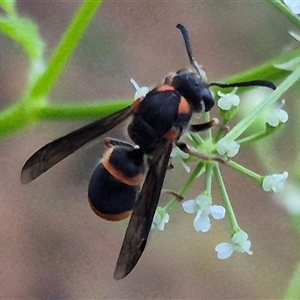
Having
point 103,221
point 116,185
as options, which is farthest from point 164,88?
point 103,221

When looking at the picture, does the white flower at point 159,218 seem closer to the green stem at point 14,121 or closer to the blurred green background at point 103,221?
the green stem at point 14,121

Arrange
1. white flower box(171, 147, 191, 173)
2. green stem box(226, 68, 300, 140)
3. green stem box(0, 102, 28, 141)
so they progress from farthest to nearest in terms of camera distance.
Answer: green stem box(0, 102, 28, 141)
white flower box(171, 147, 191, 173)
green stem box(226, 68, 300, 140)

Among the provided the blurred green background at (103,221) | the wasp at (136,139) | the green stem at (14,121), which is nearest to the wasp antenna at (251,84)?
the wasp at (136,139)

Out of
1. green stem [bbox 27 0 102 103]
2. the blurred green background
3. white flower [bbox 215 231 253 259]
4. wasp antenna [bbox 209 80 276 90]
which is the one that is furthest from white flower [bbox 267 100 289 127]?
the blurred green background

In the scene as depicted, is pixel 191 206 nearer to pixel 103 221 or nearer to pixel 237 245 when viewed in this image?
pixel 237 245

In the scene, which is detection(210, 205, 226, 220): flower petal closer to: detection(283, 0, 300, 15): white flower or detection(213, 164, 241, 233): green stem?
detection(213, 164, 241, 233): green stem

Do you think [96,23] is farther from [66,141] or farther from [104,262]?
[66,141]
